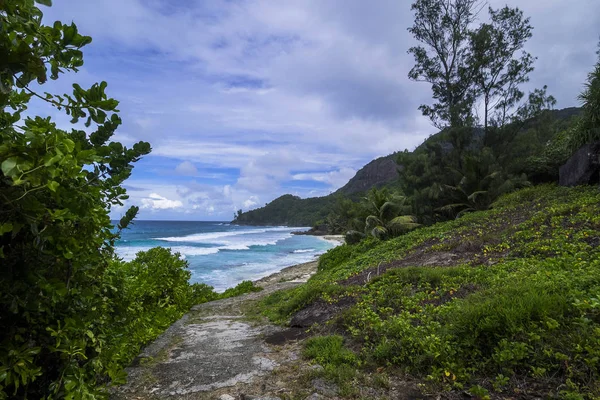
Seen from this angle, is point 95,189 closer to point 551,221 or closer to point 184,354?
point 184,354

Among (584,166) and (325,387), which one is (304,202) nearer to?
(584,166)

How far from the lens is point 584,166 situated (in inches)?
455

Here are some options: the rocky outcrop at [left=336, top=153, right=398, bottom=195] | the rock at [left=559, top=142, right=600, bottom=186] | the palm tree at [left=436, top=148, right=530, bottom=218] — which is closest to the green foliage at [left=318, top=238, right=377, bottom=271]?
the palm tree at [left=436, top=148, right=530, bottom=218]

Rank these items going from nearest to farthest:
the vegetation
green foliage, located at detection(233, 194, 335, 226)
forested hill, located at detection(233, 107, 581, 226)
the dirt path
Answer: the vegetation, the dirt path, forested hill, located at detection(233, 107, 581, 226), green foliage, located at detection(233, 194, 335, 226)

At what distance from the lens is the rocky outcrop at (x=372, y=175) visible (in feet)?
485

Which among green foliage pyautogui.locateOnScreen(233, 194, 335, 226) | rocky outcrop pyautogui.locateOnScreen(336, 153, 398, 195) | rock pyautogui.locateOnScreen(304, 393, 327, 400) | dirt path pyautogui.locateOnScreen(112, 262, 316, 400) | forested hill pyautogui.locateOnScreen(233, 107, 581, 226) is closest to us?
rock pyautogui.locateOnScreen(304, 393, 327, 400)

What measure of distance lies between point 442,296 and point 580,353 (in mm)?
2181

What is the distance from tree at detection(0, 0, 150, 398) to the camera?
4.92 ft

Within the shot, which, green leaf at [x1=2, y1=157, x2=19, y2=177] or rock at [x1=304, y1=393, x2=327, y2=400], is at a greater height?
green leaf at [x1=2, y1=157, x2=19, y2=177]

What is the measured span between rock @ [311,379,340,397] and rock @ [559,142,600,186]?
12.5 meters

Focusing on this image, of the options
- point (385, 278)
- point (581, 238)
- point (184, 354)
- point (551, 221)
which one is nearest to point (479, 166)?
point (551, 221)

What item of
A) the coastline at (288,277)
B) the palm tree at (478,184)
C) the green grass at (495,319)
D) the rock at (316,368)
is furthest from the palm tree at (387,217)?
the rock at (316,368)

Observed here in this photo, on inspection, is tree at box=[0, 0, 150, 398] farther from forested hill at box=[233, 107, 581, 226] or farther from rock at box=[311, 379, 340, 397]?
forested hill at box=[233, 107, 581, 226]

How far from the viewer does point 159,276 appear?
7441mm
